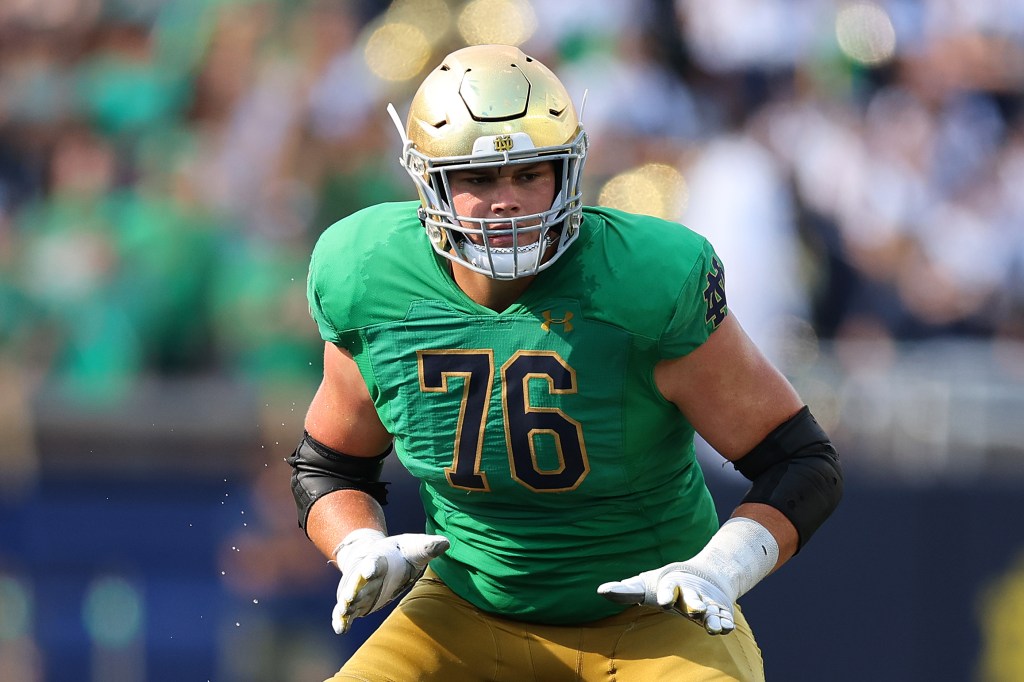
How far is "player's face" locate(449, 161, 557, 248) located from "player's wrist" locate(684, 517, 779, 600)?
71cm

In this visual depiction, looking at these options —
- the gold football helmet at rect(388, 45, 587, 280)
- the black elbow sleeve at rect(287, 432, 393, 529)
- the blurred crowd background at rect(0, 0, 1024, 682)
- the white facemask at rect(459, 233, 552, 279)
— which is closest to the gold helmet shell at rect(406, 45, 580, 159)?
the gold football helmet at rect(388, 45, 587, 280)

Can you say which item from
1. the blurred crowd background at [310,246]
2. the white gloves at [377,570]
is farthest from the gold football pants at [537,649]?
the blurred crowd background at [310,246]

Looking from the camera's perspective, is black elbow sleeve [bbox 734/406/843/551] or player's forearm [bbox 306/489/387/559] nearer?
black elbow sleeve [bbox 734/406/843/551]

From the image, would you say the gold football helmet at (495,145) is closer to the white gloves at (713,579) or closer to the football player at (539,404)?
the football player at (539,404)

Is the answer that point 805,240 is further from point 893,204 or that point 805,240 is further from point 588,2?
point 588,2

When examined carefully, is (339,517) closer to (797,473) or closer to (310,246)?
(797,473)

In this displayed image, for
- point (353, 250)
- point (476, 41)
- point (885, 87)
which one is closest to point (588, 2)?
point (476, 41)

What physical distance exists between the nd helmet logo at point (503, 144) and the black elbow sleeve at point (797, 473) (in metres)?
0.82

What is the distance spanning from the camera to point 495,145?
303 centimetres

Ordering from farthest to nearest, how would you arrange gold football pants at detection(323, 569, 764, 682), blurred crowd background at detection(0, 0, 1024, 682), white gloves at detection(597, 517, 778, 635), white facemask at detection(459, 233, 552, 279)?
blurred crowd background at detection(0, 0, 1024, 682)
gold football pants at detection(323, 569, 764, 682)
white facemask at detection(459, 233, 552, 279)
white gloves at detection(597, 517, 778, 635)

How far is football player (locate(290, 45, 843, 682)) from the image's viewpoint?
9.95 feet

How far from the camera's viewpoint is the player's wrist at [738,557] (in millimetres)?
2898

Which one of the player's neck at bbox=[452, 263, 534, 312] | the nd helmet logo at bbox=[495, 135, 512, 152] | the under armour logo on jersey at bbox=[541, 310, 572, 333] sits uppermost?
the nd helmet logo at bbox=[495, 135, 512, 152]

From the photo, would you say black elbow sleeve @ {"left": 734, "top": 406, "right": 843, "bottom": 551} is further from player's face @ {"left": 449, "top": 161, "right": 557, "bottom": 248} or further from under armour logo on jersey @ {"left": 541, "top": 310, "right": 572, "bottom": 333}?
player's face @ {"left": 449, "top": 161, "right": 557, "bottom": 248}
